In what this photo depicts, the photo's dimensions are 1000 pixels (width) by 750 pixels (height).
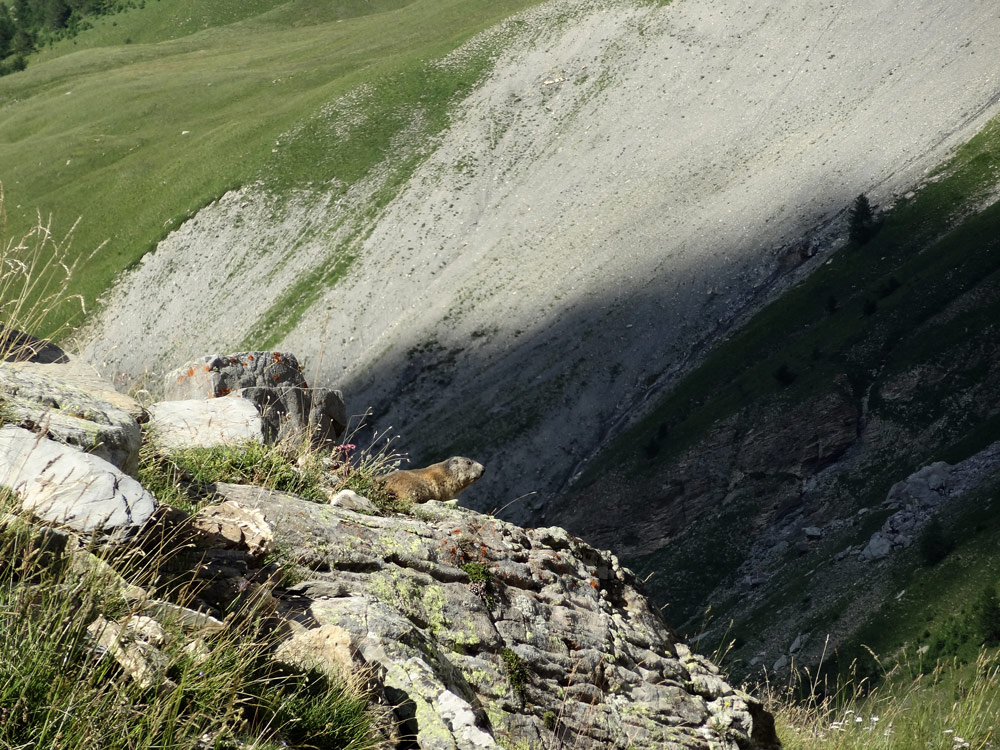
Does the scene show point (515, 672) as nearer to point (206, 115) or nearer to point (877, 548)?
point (877, 548)

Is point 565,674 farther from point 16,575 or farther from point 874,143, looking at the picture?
point 874,143

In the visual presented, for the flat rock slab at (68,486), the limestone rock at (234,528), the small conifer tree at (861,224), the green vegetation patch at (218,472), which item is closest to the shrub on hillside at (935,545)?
the green vegetation patch at (218,472)

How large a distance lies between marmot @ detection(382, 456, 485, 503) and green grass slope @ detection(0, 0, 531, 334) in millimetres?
55581

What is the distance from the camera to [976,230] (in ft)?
185

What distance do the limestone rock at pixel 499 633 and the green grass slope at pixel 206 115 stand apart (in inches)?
2393

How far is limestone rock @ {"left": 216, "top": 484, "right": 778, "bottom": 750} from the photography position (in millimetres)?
6633

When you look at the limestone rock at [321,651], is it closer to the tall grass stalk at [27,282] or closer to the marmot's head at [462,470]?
the tall grass stalk at [27,282]

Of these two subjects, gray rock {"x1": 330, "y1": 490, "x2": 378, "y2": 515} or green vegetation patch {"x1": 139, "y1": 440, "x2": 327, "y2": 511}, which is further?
gray rock {"x1": 330, "y1": 490, "x2": 378, "y2": 515}

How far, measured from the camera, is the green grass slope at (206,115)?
8431 centimetres

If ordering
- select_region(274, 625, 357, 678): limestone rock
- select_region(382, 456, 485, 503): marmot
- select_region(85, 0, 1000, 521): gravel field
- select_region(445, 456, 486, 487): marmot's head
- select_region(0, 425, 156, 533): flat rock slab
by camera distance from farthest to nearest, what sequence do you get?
1. select_region(85, 0, 1000, 521): gravel field
2. select_region(445, 456, 486, 487): marmot's head
3. select_region(382, 456, 485, 503): marmot
4. select_region(274, 625, 357, 678): limestone rock
5. select_region(0, 425, 156, 533): flat rock slab

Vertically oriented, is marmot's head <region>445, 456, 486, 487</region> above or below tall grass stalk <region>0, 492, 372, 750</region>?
below

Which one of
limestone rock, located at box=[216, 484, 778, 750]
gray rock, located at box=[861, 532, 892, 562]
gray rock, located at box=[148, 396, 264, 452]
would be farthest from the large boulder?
gray rock, located at box=[861, 532, 892, 562]

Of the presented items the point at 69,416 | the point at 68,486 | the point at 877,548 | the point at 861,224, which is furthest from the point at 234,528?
the point at 861,224

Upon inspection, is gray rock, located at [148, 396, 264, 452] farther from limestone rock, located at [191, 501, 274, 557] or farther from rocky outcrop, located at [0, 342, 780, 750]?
limestone rock, located at [191, 501, 274, 557]
